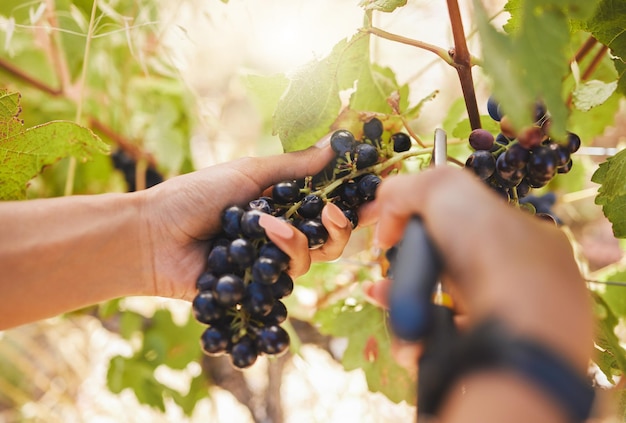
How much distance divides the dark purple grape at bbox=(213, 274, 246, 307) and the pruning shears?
29 cm

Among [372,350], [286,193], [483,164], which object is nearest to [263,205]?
[286,193]

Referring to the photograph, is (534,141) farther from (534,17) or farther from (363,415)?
(363,415)

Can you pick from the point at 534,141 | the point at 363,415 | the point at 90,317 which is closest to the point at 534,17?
the point at 534,141

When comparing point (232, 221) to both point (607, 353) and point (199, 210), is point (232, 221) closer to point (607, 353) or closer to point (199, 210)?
point (199, 210)

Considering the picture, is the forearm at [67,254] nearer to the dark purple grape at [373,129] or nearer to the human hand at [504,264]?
the dark purple grape at [373,129]

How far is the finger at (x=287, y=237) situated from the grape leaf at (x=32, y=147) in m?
0.40

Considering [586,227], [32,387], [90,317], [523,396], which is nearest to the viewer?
[523,396]

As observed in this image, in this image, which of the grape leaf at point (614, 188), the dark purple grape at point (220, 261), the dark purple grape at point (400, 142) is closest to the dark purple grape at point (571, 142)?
the grape leaf at point (614, 188)

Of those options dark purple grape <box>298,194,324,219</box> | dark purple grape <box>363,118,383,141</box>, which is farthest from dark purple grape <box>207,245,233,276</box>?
dark purple grape <box>363,118,383,141</box>

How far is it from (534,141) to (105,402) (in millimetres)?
1626

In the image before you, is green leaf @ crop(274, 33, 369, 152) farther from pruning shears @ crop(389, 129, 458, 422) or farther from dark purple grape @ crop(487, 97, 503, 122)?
pruning shears @ crop(389, 129, 458, 422)

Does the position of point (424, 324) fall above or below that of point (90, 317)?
above

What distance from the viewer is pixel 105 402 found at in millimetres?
1683

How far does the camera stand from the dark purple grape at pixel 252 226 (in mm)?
612
